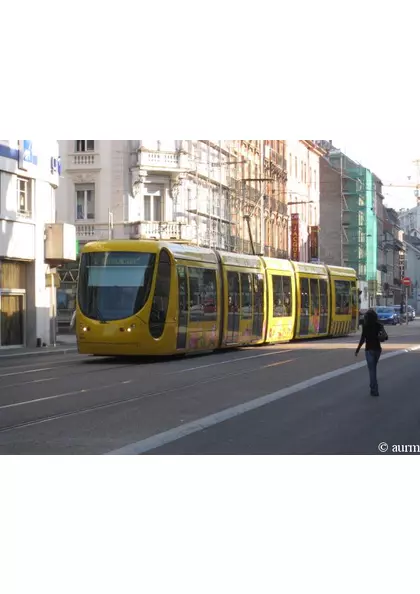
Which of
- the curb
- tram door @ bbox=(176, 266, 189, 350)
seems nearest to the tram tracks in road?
tram door @ bbox=(176, 266, 189, 350)

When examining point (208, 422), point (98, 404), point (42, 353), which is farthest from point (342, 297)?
point (208, 422)

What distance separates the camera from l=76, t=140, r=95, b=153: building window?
5047cm

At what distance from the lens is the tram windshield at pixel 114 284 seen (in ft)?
85.5

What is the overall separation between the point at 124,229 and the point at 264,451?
3865cm

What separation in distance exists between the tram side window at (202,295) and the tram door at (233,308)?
4.37 ft

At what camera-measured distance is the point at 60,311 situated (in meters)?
51.7

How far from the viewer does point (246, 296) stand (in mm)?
33344

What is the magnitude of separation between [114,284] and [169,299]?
1446 millimetres

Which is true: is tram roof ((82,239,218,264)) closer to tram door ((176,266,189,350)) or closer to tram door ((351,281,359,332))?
tram door ((176,266,189,350))

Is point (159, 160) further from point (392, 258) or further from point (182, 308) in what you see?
point (392, 258)

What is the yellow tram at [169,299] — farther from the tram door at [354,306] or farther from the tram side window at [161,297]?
the tram door at [354,306]

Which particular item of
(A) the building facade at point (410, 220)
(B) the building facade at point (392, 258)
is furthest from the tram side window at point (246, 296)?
(A) the building facade at point (410, 220)

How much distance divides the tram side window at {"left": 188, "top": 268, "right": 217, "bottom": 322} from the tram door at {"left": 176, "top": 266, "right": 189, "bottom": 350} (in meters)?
0.40
